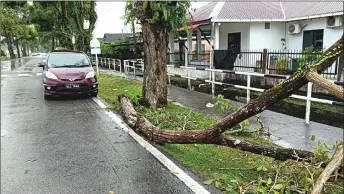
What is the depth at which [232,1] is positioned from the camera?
18.3m

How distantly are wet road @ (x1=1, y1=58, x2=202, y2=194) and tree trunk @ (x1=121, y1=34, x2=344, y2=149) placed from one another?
1.67 ft

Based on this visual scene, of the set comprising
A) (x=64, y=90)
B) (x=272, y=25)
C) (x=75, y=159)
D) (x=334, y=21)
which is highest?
(x=272, y=25)

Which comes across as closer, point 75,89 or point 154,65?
point 154,65

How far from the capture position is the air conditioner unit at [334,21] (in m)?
13.6

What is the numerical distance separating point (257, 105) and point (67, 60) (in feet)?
28.5

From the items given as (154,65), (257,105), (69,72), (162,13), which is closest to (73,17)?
(69,72)

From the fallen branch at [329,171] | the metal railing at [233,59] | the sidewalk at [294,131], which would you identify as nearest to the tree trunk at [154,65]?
the sidewalk at [294,131]

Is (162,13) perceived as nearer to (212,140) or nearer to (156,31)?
Answer: (156,31)

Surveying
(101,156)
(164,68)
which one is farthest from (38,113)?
(101,156)

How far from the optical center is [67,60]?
1084 centimetres

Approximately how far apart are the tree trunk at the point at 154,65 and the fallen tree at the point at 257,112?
2.58 metres

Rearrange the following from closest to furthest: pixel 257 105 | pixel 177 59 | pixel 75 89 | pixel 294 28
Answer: pixel 257 105 < pixel 75 89 < pixel 294 28 < pixel 177 59

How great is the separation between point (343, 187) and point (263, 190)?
89 cm

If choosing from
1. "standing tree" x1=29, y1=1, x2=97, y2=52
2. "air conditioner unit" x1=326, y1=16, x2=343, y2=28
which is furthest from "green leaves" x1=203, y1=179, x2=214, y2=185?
"standing tree" x1=29, y1=1, x2=97, y2=52
